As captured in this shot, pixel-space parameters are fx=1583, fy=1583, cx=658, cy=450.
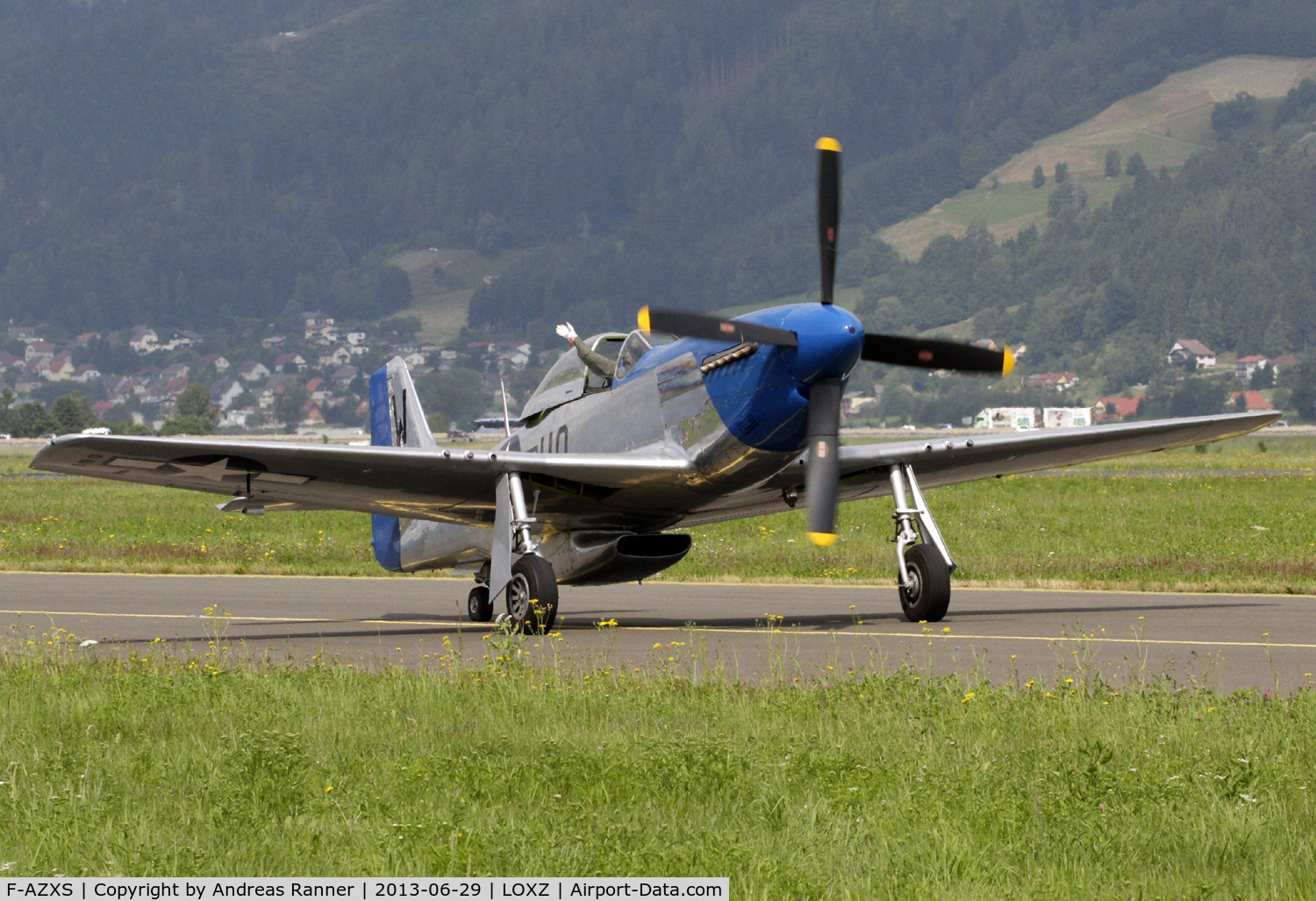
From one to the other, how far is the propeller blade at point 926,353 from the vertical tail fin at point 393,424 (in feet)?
22.5

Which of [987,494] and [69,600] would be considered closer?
[69,600]

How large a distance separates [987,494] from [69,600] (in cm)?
2779

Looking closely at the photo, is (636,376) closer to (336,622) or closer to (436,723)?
(336,622)

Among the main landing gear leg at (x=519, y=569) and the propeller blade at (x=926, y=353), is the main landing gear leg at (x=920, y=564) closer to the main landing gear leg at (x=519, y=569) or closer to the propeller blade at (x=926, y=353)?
the propeller blade at (x=926, y=353)

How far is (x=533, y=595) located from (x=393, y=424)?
599 cm

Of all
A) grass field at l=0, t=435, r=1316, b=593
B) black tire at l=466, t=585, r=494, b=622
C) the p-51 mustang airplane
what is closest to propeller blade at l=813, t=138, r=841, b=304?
the p-51 mustang airplane

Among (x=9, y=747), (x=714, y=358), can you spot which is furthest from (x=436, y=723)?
(x=714, y=358)

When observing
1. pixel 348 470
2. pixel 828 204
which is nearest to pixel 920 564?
pixel 828 204

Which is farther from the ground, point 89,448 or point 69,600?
point 89,448

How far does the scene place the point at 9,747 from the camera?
8.44 metres

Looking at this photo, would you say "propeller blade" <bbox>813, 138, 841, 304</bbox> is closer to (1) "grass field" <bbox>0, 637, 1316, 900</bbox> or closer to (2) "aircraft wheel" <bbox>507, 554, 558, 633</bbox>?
(2) "aircraft wheel" <bbox>507, 554, 558, 633</bbox>

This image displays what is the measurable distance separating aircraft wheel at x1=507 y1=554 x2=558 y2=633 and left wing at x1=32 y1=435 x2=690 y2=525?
3.23 feet

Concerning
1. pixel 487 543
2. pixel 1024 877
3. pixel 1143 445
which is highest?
pixel 1143 445

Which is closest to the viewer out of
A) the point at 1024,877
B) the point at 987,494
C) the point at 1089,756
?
the point at 1024,877
